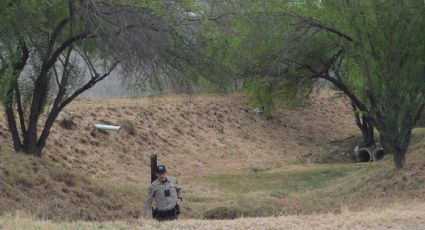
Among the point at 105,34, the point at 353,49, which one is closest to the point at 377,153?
the point at 353,49

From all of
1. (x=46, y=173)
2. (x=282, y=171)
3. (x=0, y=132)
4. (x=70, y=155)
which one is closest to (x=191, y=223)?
(x=46, y=173)

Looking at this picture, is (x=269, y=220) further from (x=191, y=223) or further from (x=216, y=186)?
(x=216, y=186)

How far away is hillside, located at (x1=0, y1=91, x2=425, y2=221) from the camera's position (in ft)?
53.5

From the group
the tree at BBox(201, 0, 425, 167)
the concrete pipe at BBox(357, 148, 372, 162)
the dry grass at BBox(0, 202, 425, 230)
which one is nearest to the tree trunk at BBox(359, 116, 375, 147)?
the concrete pipe at BBox(357, 148, 372, 162)

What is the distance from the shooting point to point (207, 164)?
32.3m

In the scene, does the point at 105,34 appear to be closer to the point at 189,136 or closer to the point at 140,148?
the point at 140,148

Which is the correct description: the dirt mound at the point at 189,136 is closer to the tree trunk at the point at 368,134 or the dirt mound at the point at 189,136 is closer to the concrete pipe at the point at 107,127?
the concrete pipe at the point at 107,127

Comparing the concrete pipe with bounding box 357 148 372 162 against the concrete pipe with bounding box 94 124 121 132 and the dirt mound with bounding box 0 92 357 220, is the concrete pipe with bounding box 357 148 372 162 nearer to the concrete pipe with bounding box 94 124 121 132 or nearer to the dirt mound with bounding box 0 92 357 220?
the dirt mound with bounding box 0 92 357 220

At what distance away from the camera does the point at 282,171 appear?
3148 cm

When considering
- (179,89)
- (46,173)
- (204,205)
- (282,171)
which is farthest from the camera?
(282,171)

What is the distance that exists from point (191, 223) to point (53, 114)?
945cm

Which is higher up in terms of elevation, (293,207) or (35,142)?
(35,142)

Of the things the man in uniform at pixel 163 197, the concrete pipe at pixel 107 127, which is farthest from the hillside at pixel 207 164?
the man in uniform at pixel 163 197

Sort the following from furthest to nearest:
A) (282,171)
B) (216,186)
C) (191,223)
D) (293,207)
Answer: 1. (282,171)
2. (216,186)
3. (293,207)
4. (191,223)
